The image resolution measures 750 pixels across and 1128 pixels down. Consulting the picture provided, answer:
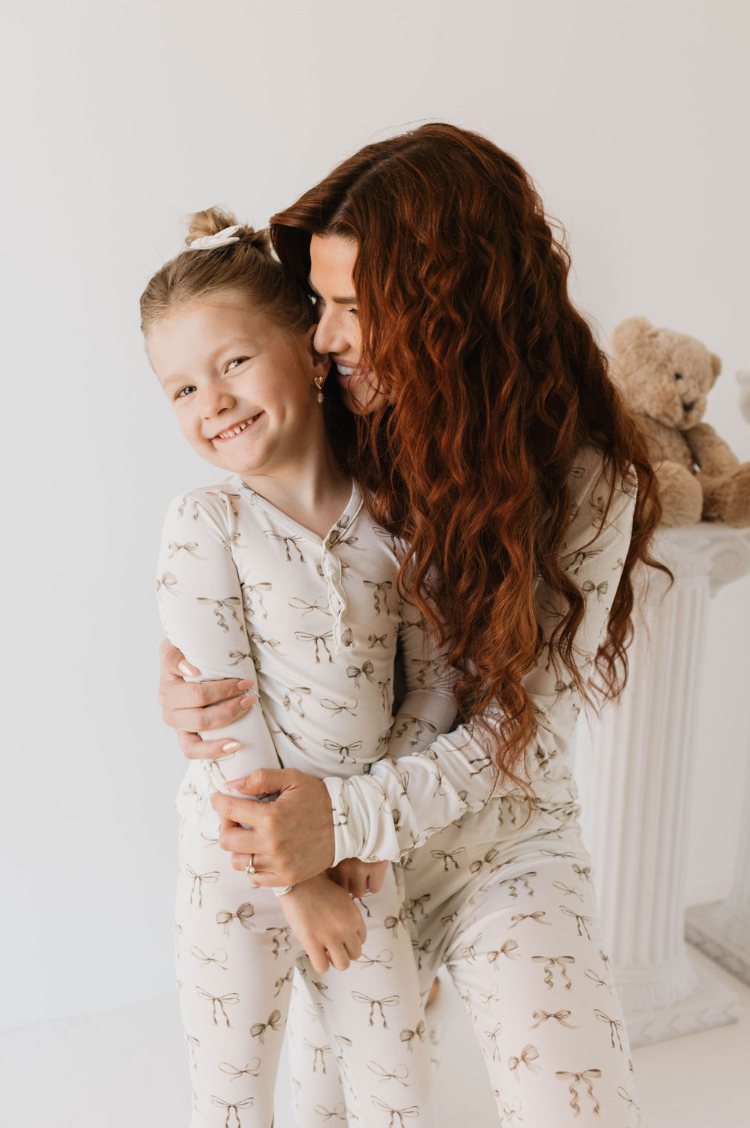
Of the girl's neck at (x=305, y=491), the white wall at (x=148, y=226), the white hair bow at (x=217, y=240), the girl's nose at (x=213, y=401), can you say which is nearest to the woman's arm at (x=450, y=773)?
the girl's neck at (x=305, y=491)

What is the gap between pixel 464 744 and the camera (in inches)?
46.7

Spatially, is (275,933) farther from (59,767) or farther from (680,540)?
(680,540)

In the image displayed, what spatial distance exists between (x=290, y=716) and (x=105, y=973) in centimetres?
120

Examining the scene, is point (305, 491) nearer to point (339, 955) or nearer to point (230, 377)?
point (230, 377)

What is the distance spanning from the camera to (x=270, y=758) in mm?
1120

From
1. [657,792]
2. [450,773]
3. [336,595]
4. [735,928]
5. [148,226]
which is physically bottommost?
[735,928]

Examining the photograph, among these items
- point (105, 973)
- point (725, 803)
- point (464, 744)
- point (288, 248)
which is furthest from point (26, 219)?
point (725, 803)

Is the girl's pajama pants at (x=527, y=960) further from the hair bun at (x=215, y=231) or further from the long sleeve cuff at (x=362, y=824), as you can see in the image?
the hair bun at (x=215, y=231)

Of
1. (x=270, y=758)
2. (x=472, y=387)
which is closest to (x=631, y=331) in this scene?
(x=472, y=387)

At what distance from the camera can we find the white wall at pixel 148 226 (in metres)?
1.63

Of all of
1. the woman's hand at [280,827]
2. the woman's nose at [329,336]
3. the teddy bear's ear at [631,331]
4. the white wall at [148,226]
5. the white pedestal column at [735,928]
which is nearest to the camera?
the woman's hand at [280,827]

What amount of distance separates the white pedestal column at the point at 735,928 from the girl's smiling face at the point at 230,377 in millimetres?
1568

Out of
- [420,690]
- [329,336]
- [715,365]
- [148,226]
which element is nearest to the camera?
[329,336]

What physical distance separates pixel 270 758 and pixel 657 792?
1048mm
